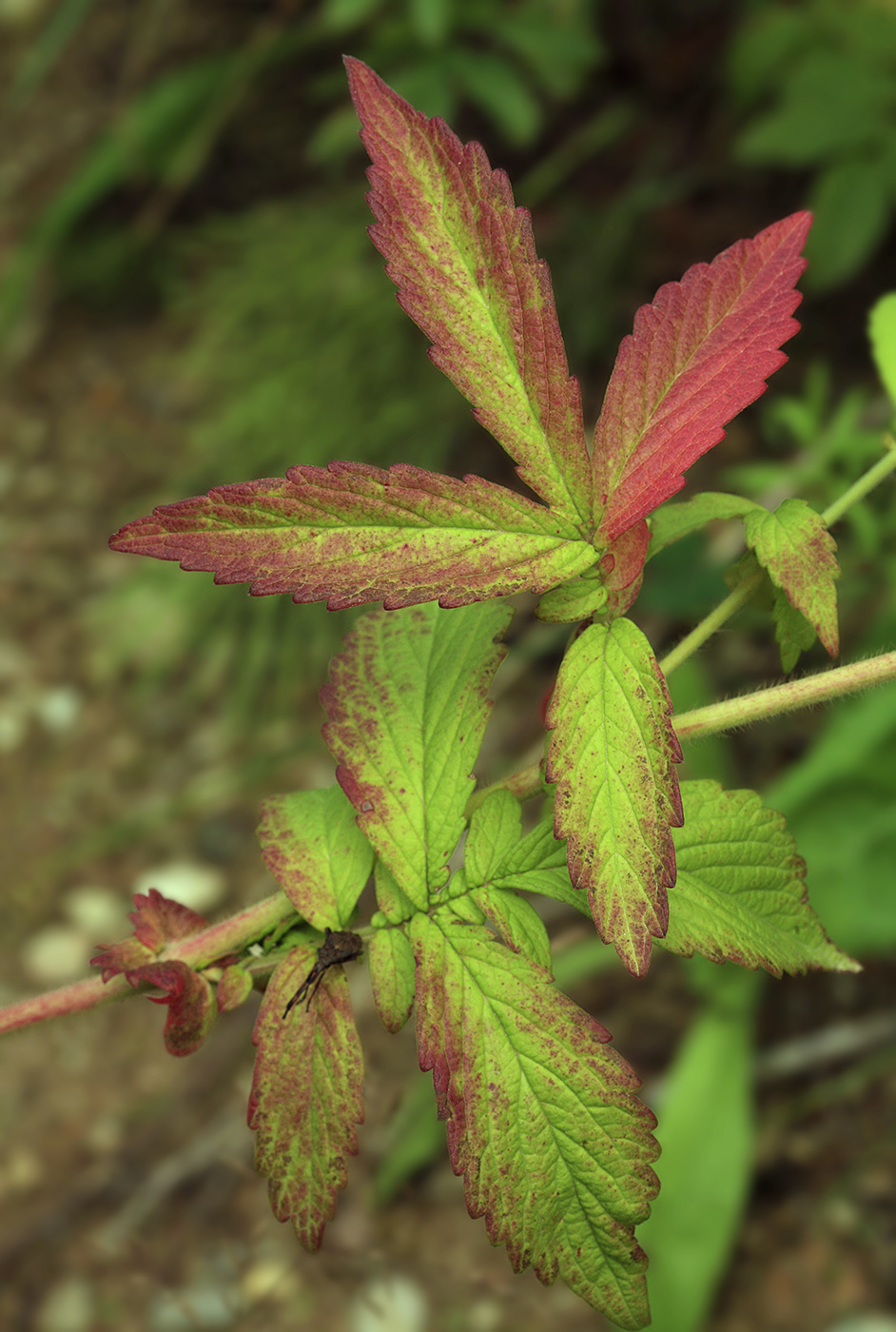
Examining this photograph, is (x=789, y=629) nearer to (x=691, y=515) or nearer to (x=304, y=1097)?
(x=691, y=515)

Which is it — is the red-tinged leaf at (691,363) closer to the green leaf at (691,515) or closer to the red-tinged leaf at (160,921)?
the green leaf at (691,515)

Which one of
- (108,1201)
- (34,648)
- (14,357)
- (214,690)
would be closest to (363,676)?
(108,1201)

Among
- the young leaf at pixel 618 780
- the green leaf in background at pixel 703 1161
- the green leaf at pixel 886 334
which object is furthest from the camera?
the green leaf in background at pixel 703 1161

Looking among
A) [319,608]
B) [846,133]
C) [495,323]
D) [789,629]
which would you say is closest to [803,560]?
[789,629]

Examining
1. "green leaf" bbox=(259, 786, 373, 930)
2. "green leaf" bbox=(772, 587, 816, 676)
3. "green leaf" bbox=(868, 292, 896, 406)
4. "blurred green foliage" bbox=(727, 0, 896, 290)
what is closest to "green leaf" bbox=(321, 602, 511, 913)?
"green leaf" bbox=(259, 786, 373, 930)

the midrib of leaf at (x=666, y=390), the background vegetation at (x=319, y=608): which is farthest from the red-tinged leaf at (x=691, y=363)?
the background vegetation at (x=319, y=608)
